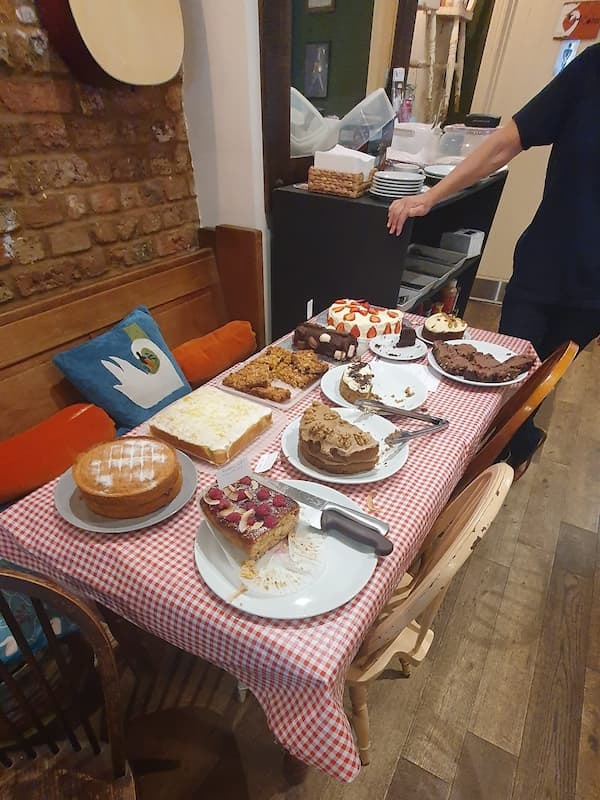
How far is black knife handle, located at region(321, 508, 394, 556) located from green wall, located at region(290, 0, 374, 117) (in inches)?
71.1

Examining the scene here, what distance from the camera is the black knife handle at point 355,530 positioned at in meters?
0.76

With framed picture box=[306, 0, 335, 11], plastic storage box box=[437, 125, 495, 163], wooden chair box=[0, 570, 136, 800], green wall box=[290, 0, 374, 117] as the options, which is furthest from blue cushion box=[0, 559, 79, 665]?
plastic storage box box=[437, 125, 495, 163]

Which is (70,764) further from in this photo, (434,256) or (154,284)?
(434,256)

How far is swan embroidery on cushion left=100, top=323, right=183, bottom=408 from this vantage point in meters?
1.51

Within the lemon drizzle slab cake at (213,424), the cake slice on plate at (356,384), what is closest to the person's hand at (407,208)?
the cake slice on plate at (356,384)

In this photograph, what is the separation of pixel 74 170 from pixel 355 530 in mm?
1437

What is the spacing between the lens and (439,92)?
301 cm

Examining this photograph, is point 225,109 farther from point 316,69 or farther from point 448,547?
point 448,547

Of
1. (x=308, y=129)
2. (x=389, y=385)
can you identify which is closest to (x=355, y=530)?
(x=389, y=385)

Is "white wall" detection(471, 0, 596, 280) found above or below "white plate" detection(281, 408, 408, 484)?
above

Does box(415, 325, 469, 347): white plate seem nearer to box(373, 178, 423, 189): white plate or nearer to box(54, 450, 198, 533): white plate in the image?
box(373, 178, 423, 189): white plate

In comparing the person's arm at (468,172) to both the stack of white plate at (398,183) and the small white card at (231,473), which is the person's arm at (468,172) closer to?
the stack of white plate at (398,183)

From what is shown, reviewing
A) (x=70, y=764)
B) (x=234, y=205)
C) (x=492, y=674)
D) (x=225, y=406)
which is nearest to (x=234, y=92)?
(x=234, y=205)

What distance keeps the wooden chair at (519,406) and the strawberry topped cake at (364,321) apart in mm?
429
